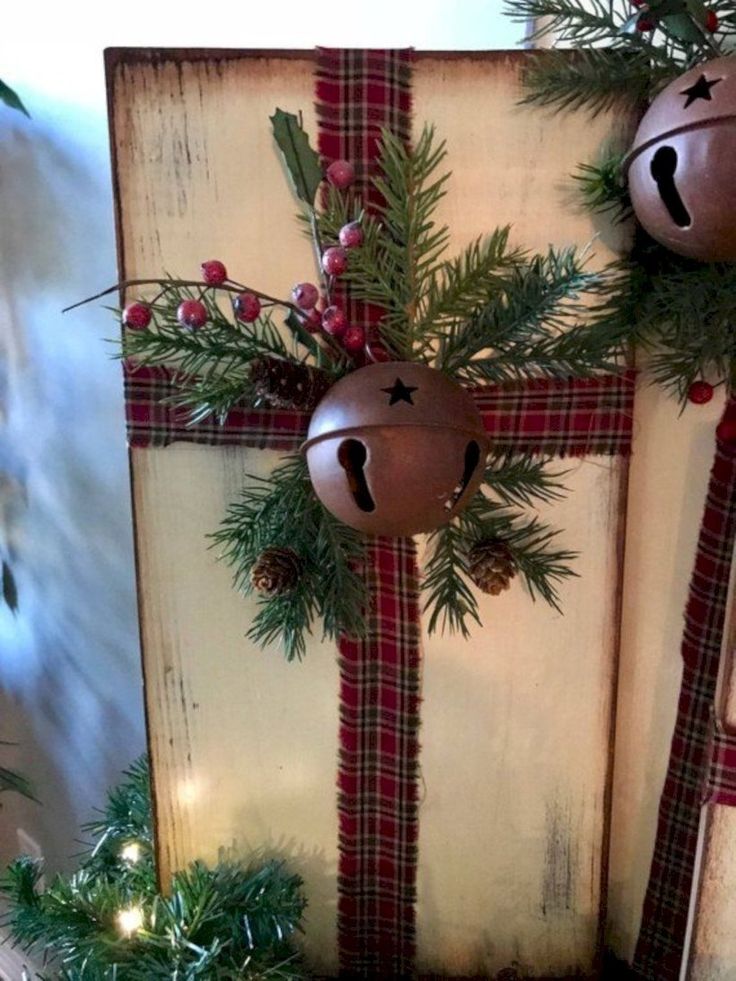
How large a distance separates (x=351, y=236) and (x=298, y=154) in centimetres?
9

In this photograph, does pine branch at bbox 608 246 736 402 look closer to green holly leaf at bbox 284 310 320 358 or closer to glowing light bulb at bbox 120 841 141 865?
green holly leaf at bbox 284 310 320 358

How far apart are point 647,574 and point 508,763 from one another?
20 centimetres

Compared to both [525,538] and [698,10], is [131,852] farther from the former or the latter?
[698,10]

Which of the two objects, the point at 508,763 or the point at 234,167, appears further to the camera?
the point at 508,763

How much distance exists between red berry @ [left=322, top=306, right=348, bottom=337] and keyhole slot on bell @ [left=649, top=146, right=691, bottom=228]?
0.22m

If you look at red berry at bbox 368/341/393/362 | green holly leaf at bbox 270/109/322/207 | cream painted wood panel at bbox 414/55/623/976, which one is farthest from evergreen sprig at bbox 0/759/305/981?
green holly leaf at bbox 270/109/322/207

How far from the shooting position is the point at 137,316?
0.57m

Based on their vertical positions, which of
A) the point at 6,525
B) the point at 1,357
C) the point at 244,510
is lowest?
the point at 6,525

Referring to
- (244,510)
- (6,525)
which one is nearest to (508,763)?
(244,510)

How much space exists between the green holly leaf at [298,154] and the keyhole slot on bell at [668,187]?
232 millimetres

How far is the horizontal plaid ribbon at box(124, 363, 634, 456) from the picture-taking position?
0.66m

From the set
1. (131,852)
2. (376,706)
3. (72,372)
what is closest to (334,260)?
(376,706)

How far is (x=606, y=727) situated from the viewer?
73 cm

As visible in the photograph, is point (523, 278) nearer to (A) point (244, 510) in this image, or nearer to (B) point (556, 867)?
(A) point (244, 510)
